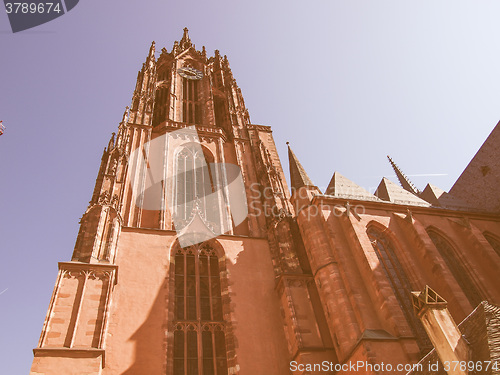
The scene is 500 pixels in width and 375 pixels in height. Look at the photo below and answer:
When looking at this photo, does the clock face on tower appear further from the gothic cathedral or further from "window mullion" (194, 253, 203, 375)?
"window mullion" (194, 253, 203, 375)

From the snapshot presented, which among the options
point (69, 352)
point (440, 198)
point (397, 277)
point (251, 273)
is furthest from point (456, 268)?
point (69, 352)

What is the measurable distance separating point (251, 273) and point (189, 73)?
17.9m

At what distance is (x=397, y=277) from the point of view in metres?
12.5

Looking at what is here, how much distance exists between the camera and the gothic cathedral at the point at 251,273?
9.38 metres

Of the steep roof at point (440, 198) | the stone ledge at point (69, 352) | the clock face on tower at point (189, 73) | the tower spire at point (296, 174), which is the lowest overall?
the stone ledge at point (69, 352)

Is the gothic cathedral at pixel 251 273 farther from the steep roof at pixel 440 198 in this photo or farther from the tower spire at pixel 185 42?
the tower spire at pixel 185 42

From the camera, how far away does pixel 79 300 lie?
373 inches

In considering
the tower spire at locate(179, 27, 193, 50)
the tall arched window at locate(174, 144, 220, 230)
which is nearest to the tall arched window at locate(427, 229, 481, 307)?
the tall arched window at locate(174, 144, 220, 230)

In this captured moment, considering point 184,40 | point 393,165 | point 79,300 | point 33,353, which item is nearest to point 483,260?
point 79,300

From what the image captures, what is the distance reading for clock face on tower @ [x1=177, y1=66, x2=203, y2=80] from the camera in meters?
26.5

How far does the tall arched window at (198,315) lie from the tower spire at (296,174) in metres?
4.14

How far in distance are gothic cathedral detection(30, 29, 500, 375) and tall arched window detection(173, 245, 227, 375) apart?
0.12 feet

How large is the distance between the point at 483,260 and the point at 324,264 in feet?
20.2

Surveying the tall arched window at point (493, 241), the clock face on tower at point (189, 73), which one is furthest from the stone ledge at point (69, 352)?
the clock face on tower at point (189, 73)
